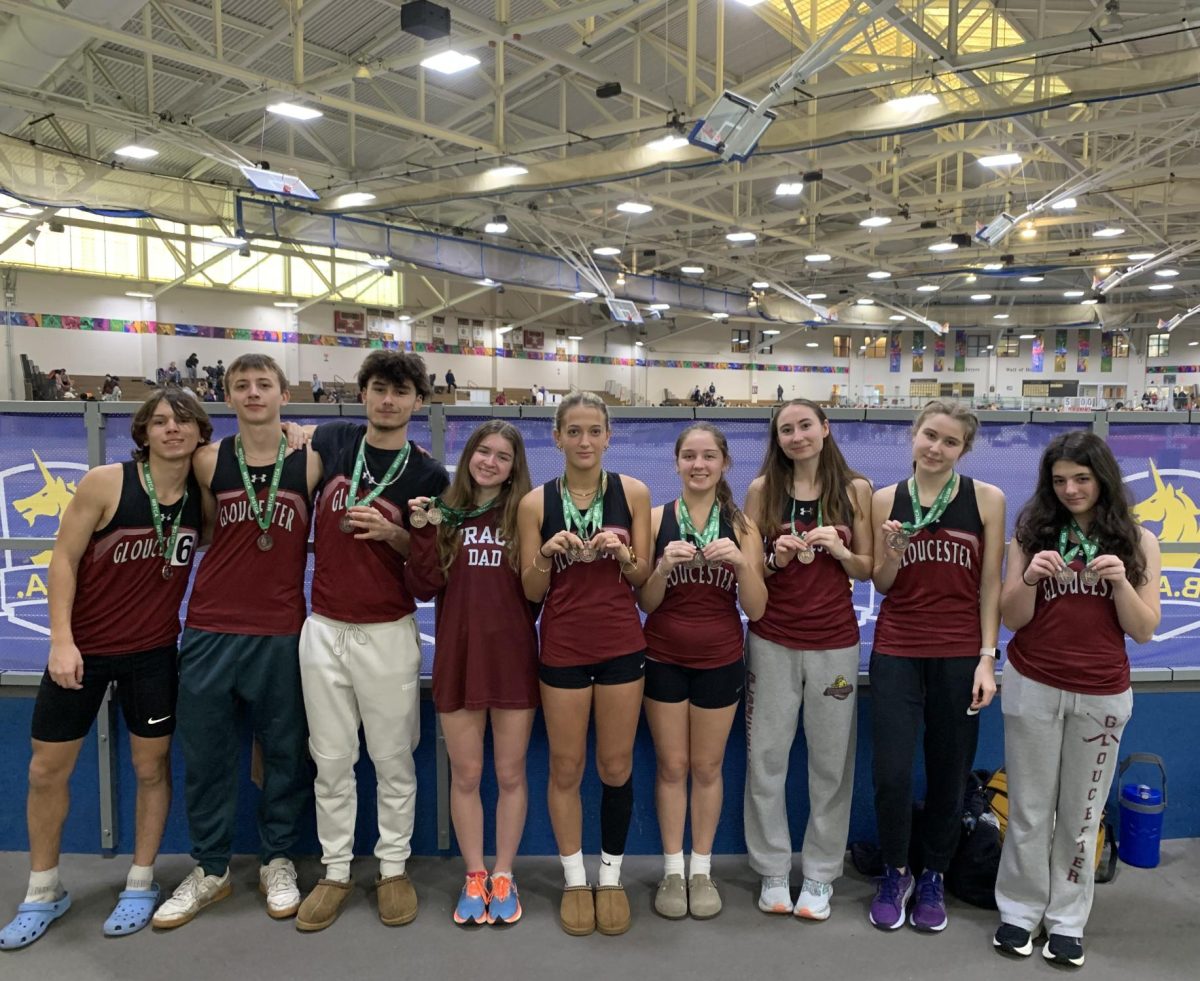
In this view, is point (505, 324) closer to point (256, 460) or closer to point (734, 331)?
point (734, 331)

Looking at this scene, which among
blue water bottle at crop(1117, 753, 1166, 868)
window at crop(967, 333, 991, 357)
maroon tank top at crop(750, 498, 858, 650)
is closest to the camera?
maroon tank top at crop(750, 498, 858, 650)

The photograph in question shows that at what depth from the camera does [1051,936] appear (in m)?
2.62

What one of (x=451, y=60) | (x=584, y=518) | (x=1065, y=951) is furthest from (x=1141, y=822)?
(x=451, y=60)

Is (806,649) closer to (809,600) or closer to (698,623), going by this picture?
(809,600)

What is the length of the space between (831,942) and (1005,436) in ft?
7.02

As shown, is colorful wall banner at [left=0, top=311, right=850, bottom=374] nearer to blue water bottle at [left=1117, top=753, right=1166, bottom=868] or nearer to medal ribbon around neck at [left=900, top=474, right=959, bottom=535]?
medal ribbon around neck at [left=900, top=474, right=959, bottom=535]

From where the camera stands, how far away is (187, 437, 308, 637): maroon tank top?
267 cm

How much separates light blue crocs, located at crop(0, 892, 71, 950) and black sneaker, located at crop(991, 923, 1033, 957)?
328 centimetres

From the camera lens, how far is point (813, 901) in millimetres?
2822

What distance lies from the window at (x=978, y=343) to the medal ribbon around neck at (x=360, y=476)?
36315 mm

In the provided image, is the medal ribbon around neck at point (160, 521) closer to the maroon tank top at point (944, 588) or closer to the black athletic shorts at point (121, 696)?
the black athletic shorts at point (121, 696)

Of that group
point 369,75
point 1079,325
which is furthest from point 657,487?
point 1079,325

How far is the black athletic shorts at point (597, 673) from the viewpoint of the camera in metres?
2.61

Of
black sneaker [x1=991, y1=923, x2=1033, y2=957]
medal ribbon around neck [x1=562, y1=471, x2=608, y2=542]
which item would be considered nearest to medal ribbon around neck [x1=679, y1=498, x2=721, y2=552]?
medal ribbon around neck [x1=562, y1=471, x2=608, y2=542]
